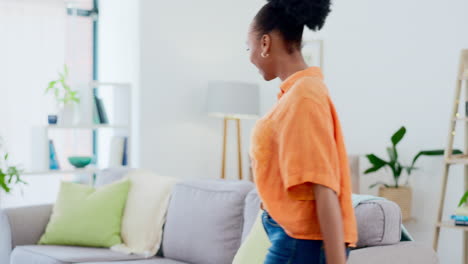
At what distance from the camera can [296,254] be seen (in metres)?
1.33

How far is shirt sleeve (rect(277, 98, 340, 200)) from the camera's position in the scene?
4.24 feet

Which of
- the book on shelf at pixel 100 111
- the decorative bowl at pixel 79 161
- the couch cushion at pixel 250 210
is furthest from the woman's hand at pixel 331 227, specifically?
the book on shelf at pixel 100 111

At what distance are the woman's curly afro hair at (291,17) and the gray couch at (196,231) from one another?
3.62 ft

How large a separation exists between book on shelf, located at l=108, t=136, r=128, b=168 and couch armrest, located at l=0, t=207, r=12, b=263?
1425 millimetres

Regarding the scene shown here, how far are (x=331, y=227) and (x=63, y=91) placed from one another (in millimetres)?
4013

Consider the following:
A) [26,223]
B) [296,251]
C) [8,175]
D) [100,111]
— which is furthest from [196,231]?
[100,111]

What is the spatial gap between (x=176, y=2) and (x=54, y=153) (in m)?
1.53

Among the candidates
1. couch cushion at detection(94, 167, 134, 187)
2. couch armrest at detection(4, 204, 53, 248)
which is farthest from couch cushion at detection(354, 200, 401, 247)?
couch armrest at detection(4, 204, 53, 248)

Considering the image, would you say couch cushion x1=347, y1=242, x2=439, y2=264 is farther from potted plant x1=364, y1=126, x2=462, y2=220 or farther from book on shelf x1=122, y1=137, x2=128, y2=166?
book on shelf x1=122, y1=137, x2=128, y2=166

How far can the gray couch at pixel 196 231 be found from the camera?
7.84 feet

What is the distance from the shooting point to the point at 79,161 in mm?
4836

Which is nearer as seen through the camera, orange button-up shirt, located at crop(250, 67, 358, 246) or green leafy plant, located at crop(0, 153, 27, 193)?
orange button-up shirt, located at crop(250, 67, 358, 246)

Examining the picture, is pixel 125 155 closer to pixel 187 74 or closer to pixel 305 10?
pixel 187 74

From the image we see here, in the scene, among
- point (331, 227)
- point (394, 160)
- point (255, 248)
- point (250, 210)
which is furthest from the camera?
point (394, 160)
